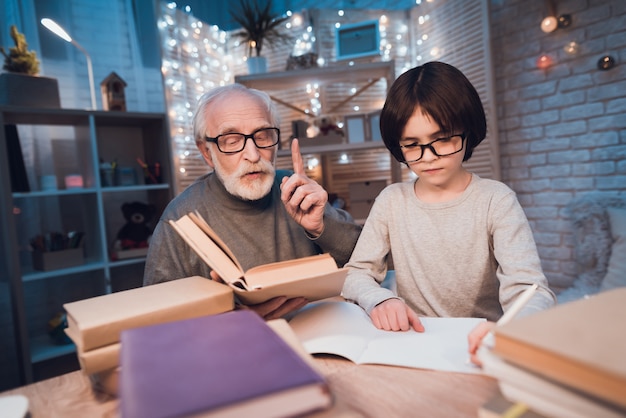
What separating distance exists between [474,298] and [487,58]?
2.28 meters

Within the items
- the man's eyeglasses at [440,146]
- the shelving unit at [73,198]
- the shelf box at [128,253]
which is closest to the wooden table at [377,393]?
the man's eyeglasses at [440,146]

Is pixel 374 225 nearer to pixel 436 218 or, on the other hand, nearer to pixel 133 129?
pixel 436 218

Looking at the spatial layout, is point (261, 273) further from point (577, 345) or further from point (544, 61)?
point (544, 61)

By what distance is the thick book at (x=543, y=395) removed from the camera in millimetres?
363

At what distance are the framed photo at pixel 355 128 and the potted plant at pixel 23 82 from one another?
6.02 feet

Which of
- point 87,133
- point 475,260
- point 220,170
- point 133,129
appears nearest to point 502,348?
point 475,260

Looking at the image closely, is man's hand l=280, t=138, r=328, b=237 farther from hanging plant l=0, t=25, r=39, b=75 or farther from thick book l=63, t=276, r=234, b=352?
hanging plant l=0, t=25, r=39, b=75

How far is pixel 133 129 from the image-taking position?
10.1 feet

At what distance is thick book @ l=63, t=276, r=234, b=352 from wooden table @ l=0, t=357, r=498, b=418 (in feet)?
0.28

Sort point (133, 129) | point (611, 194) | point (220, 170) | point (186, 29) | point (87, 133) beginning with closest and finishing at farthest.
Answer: point (220, 170) < point (611, 194) < point (87, 133) < point (133, 129) < point (186, 29)

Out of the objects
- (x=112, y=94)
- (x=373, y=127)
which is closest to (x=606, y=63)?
(x=373, y=127)

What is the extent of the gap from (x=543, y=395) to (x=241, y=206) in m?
1.21

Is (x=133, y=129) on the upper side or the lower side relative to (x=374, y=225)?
upper

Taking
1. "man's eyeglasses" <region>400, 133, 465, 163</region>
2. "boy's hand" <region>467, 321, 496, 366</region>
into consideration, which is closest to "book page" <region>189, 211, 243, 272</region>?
"boy's hand" <region>467, 321, 496, 366</region>
